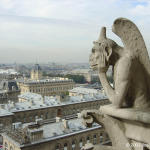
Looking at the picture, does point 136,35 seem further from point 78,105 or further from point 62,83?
point 62,83

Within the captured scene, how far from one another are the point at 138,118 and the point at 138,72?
33.9 inches

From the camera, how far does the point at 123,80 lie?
4234mm

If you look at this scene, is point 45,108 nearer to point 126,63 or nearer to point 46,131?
point 46,131

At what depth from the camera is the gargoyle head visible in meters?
4.47

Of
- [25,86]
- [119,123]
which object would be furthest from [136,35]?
[25,86]

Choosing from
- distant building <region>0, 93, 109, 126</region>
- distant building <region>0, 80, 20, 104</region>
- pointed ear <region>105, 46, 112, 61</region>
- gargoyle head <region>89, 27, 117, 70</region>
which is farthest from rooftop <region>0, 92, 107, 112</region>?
pointed ear <region>105, 46, 112, 61</region>

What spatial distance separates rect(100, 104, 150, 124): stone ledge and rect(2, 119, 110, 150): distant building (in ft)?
64.6

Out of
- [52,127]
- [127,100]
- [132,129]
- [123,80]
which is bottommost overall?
[52,127]

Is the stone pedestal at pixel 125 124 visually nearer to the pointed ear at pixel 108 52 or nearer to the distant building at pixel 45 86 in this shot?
the pointed ear at pixel 108 52

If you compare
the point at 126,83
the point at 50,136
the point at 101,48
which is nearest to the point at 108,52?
the point at 101,48

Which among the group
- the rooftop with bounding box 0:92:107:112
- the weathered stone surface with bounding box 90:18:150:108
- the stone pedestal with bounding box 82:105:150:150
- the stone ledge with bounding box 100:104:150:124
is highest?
the weathered stone surface with bounding box 90:18:150:108

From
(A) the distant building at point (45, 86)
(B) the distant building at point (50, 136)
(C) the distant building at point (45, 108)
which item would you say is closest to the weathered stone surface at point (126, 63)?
(B) the distant building at point (50, 136)

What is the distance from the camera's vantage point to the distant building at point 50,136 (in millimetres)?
23234

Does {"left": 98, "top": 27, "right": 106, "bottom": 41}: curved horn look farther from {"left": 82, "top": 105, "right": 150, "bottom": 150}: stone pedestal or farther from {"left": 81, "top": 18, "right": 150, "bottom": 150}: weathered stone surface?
{"left": 82, "top": 105, "right": 150, "bottom": 150}: stone pedestal
